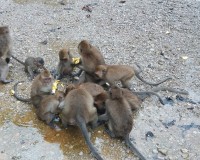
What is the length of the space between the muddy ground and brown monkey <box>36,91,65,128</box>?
0.57 ft

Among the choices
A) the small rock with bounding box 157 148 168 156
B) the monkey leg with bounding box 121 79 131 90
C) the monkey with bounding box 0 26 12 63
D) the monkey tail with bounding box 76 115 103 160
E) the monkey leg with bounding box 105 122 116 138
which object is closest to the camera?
the monkey tail with bounding box 76 115 103 160

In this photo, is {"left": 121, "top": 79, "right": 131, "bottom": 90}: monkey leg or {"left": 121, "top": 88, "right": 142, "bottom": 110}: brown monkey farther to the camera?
{"left": 121, "top": 79, "right": 131, "bottom": 90}: monkey leg

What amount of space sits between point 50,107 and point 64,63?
150 centimetres

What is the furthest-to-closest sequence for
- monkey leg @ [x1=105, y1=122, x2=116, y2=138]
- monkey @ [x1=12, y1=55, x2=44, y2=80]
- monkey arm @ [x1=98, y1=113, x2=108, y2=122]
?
monkey @ [x1=12, y1=55, x2=44, y2=80] → monkey arm @ [x1=98, y1=113, x2=108, y2=122] → monkey leg @ [x1=105, y1=122, x2=116, y2=138]

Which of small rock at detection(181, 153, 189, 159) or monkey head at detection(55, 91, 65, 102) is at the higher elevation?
monkey head at detection(55, 91, 65, 102)

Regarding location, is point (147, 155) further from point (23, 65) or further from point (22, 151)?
point (23, 65)

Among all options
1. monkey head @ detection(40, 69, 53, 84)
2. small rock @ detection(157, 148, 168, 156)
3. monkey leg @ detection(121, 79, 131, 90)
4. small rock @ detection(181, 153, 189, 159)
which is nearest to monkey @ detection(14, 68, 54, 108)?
monkey head @ detection(40, 69, 53, 84)

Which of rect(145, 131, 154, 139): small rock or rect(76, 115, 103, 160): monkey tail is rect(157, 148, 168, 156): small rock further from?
rect(76, 115, 103, 160): monkey tail

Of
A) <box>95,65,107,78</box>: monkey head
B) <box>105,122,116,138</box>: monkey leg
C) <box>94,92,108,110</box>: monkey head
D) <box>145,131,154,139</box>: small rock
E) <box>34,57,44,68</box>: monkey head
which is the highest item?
<box>95,65,107,78</box>: monkey head

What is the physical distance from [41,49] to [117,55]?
68.4 inches

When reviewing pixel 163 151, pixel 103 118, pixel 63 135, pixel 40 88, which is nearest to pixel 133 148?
pixel 163 151

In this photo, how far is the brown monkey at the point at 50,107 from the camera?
6.36m

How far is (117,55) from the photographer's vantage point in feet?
28.3

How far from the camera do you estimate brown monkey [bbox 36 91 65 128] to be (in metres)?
6.36
